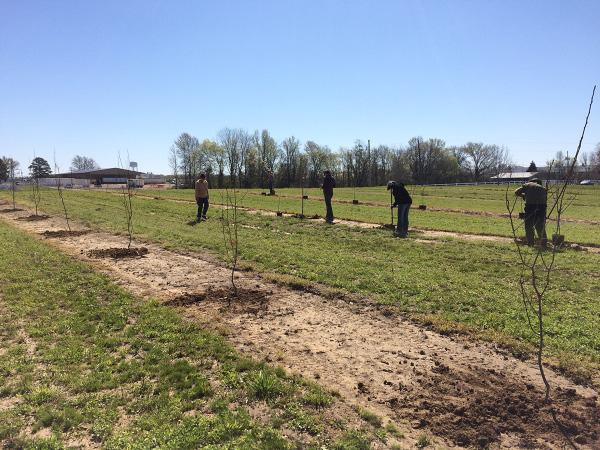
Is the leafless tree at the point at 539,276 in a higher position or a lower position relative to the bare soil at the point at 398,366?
higher

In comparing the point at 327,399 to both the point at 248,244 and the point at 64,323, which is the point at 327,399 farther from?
the point at 248,244

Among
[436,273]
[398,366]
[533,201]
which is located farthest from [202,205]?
[398,366]

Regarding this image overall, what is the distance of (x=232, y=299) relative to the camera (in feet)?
19.8

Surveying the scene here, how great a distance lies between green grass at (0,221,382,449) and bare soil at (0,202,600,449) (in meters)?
0.37

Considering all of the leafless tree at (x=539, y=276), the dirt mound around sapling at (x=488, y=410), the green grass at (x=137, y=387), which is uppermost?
the leafless tree at (x=539, y=276)

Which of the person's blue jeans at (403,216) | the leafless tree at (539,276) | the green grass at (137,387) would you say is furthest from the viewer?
the person's blue jeans at (403,216)

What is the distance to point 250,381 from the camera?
12.0ft

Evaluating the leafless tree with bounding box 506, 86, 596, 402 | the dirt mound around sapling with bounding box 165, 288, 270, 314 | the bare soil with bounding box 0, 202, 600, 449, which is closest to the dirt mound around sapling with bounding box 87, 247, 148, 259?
the bare soil with bounding box 0, 202, 600, 449

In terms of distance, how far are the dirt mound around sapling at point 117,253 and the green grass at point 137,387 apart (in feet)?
10.8

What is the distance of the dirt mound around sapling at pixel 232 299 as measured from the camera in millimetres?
5695

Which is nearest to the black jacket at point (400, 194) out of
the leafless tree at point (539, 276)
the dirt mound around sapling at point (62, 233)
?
the leafless tree at point (539, 276)

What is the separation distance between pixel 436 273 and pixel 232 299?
14.2 ft

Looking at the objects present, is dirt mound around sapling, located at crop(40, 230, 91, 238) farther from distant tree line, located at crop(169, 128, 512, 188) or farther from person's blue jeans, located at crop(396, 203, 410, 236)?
distant tree line, located at crop(169, 128, 512, 188)

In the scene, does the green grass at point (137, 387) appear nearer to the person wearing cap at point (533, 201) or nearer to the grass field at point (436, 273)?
the grass field at point (436, 273)
